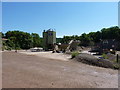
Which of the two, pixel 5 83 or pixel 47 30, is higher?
pixel 47 30

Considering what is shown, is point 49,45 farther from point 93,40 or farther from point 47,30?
point 93,40

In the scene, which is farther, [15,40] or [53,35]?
[15,40]

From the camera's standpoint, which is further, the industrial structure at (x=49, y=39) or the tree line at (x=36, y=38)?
the tree line at (x=36, y=38)

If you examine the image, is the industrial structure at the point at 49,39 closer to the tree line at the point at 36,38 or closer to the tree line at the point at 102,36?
the tree line at the point at 36,38

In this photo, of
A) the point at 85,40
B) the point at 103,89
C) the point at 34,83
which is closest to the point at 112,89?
the point at 103,89

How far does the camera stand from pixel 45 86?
265 inches

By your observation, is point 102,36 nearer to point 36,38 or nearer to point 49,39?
point 36,38

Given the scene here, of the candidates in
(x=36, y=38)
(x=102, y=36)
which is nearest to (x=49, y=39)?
(x=36, y=38)

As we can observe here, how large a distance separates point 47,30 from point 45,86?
44.3 meters

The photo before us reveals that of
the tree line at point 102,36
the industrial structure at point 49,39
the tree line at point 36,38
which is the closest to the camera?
the industrial structure at point 49,39

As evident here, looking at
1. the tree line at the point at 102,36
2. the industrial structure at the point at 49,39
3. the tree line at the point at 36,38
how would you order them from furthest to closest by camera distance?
the tree line at the point at 102,36
the tree line at the point at 36,38
the industrial structure at the point at 49,39

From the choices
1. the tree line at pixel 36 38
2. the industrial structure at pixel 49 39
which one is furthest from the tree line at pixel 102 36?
the industrial structure at pixel 49 39

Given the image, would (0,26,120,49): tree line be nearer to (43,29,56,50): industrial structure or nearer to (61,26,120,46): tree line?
(61,26,120,46): tree line

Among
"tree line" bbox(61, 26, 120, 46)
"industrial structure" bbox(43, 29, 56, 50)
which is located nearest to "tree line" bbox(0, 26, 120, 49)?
"tree line" bbox(61, 26, 120, 46)
